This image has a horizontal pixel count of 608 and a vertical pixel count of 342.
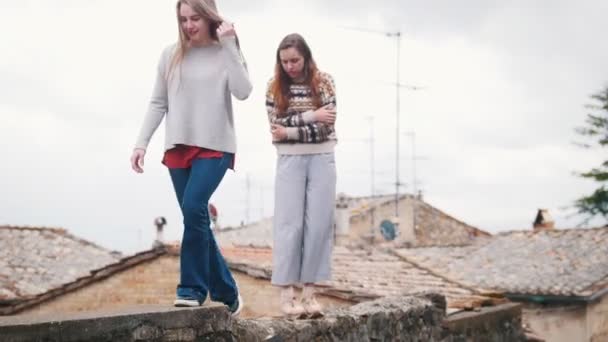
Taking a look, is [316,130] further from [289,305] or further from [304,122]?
[289,305]

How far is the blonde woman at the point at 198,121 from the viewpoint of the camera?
411cm

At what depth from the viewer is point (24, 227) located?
64.5 ft

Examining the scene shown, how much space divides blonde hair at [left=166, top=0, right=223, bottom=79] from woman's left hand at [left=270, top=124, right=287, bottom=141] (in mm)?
878

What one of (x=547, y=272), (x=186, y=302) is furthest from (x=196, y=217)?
(x=547, y=272)

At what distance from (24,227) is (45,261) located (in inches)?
94.2

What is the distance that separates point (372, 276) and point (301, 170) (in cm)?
690

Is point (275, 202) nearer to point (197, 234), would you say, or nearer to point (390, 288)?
point (197, 234)

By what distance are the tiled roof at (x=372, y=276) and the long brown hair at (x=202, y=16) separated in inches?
174

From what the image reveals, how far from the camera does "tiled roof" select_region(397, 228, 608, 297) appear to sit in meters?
17.6

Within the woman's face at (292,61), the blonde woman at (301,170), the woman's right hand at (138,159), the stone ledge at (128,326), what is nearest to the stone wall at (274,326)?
the stone ledge at (128,326)

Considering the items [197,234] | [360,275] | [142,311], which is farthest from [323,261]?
[360,275]

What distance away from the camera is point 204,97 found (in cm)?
420

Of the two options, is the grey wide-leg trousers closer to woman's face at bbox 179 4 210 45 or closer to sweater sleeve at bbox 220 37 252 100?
sweater sleeve at bbox 220 37 252 100

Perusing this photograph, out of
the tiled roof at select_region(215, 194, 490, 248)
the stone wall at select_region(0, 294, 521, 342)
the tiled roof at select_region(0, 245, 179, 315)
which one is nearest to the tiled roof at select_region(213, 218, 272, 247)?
the tiled roof at select_region(215, 194, 490, 248)
